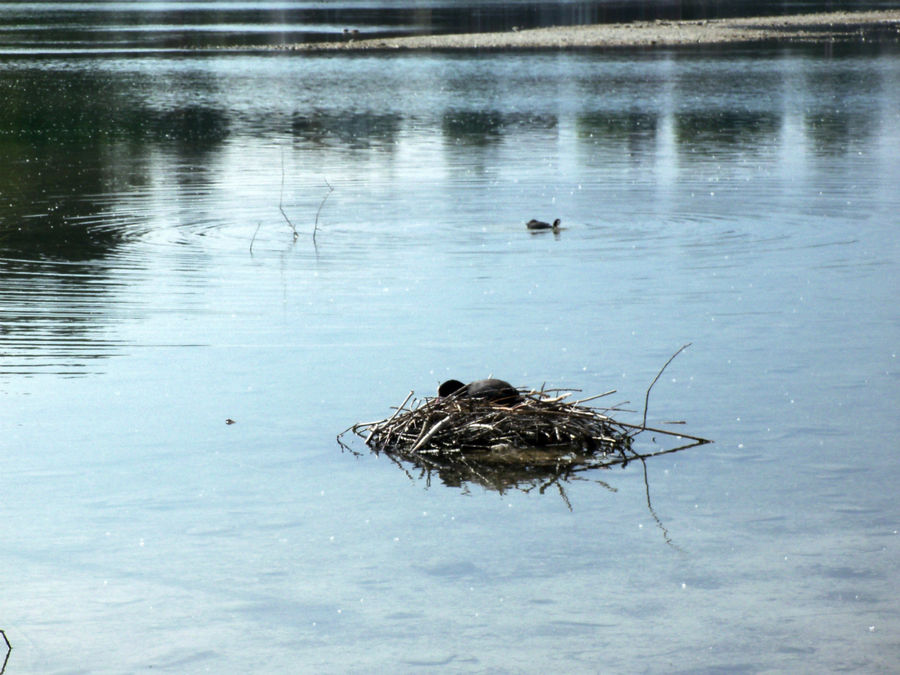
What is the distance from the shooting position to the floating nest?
9500mm

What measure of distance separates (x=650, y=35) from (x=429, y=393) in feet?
224

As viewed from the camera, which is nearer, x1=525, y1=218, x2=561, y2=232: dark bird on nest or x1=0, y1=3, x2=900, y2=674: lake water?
x1=0, y1=3, x2=900, y2=674: lake water

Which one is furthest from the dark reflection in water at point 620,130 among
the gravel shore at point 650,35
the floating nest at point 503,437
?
the gravel shore at point 650,35

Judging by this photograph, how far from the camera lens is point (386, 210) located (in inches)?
819

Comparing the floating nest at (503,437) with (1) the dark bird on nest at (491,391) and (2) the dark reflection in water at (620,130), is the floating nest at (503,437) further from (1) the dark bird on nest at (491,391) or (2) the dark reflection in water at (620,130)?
(2) the dark reflection in water at (620,130)

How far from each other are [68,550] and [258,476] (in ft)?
5.23

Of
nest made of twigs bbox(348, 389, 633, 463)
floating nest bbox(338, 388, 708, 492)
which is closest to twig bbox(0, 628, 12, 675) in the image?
floating nest bbox(338, 388, 708, 492)

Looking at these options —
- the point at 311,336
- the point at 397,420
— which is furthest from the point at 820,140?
the point at 397,420

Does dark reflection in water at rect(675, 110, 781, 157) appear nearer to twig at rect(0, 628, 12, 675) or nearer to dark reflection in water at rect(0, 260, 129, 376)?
dark reflection in water at rect(0, 260, 129, 376)

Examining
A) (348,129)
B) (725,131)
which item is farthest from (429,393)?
(348,129)

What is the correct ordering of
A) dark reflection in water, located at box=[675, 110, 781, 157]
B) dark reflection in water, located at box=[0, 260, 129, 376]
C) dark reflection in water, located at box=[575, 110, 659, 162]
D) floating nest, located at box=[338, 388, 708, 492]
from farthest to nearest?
dark reflection in water, located at box=[575, 110, 659, 162] → dark reflection in water, located at box=[675, 110, 781, 157] → dark reflection in water, located at box=[0, 260, 129, 376] → floating nest, located at box=[338, 388, 708, 492]

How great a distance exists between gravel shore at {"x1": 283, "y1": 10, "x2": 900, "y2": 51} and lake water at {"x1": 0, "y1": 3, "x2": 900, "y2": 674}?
44.7m

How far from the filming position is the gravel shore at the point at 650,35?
70.9m

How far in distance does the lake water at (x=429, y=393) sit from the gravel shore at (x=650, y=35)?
147 feet
